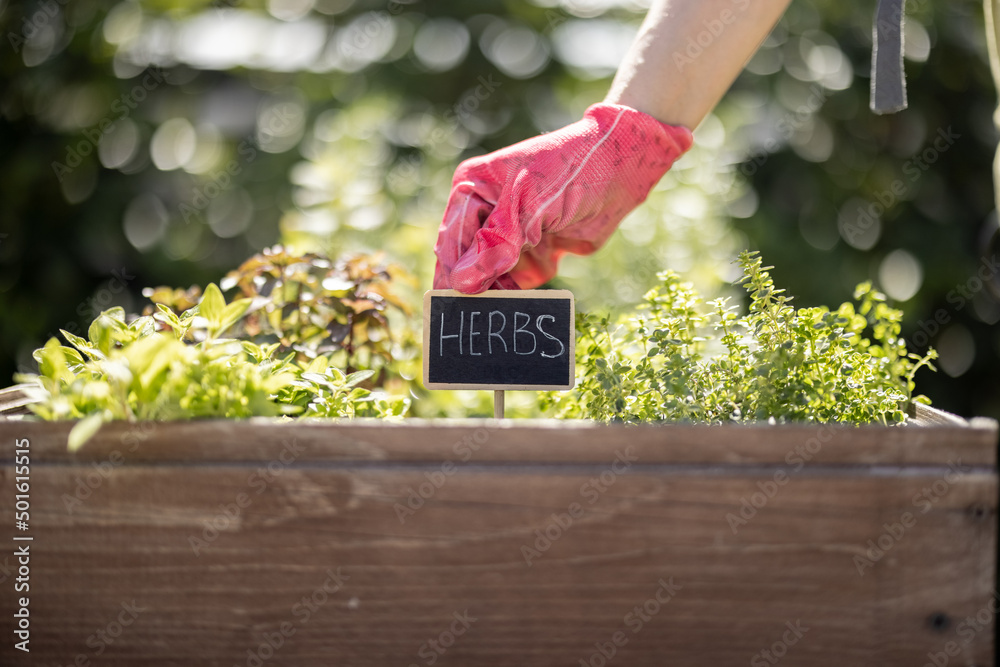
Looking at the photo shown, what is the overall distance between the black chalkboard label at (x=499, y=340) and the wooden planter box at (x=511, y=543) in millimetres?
231

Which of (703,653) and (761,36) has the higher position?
(761,36)

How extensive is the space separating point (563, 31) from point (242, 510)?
2367 mm

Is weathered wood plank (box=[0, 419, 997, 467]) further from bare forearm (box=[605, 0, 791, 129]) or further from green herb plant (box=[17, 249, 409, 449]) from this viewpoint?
bare forearm (box=[605, 0, 791, 129])

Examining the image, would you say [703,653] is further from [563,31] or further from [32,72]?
[32,72]

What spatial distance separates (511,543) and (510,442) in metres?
0.10

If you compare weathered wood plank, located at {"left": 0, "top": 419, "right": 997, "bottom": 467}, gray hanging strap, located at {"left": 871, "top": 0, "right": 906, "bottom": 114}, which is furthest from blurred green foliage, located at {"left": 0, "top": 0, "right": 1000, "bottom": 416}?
weathered wood plank, located at {"left": 0, "top": 419, "right": 997, "bottom": 467}

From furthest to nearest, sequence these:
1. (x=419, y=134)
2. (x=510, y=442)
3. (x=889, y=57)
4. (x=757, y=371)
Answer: (x=419, y=134) → (x=889, y=57) → (x=757, y=371) → (x=510, y=442)

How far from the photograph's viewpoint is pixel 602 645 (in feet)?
2.29

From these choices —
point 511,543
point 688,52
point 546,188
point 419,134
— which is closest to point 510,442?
point 511,543

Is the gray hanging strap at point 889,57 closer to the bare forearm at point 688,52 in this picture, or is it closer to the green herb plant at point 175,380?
the bare forearm at point 688,52

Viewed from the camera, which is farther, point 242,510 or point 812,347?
point 812,347

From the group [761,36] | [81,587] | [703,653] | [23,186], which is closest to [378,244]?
[761,36]

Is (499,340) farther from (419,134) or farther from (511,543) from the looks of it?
(419,134)

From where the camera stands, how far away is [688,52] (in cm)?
91
